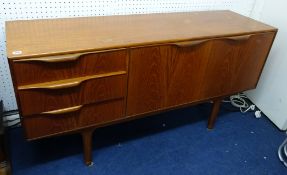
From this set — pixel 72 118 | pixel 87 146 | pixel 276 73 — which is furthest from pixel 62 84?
pixel 276 73

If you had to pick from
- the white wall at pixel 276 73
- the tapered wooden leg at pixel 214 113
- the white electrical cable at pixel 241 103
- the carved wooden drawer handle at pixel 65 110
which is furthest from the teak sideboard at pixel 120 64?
the white electrical cable at pixel 241 103

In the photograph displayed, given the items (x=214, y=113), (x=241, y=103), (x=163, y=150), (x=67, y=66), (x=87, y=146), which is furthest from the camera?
(x=241, y=103)

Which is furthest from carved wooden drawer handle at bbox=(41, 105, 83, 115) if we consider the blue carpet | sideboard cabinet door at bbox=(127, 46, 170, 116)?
the blue carpet

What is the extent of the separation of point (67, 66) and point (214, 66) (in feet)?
2.52

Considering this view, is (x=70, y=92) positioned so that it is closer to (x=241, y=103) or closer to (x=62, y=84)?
Result: (x=62, y=84)

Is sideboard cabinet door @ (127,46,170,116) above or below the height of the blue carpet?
above

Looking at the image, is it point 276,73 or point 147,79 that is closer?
point 147,79

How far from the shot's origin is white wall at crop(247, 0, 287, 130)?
5.65 feet

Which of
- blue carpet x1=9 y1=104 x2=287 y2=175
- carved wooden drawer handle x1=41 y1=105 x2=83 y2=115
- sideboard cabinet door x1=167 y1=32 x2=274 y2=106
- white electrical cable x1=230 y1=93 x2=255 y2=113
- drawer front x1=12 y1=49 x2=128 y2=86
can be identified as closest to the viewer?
drawer front x1=12 y1=49 x2=128 y2=86

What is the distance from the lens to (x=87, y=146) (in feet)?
4.41

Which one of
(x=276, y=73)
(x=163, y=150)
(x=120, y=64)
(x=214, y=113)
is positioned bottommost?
(x=163, y=150)

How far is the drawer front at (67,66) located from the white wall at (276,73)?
1191 mm

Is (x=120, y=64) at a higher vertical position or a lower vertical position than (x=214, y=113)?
higher

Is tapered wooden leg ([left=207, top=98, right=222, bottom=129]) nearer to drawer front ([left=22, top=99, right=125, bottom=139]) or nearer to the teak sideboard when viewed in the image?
the teak sideboard
